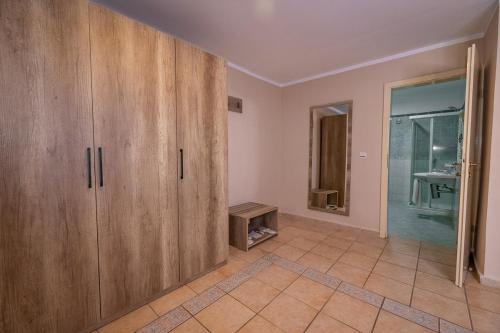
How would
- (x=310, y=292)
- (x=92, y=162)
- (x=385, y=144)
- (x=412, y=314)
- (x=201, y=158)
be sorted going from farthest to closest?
(x=385, y=144) < (x=201, y=158) < (x=310, y=292) < (x=412, y=314) < (x=92, y=162)

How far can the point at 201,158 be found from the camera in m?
1.94

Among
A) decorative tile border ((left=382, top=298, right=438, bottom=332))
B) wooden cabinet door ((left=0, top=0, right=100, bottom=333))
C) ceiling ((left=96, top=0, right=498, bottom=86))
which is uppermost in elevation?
ceiling ((left=96, top=0, right=498, bottom=86))

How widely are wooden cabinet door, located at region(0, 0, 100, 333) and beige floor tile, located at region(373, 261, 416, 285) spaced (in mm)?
2468

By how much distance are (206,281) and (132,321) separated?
63 centimetres

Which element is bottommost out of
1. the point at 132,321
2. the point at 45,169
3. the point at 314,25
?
the point at 132,321

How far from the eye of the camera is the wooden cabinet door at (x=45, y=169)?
1.07 metres

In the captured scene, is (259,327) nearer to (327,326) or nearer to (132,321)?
(327,326)

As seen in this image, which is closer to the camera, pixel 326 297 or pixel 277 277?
pixel 326 297

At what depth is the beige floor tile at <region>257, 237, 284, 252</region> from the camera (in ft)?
8.70

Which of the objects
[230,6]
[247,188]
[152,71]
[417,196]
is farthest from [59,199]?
[417,196]

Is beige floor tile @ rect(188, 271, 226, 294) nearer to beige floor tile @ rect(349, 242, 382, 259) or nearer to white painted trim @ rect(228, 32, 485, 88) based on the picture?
beige floor tile @ rect(349, 242, 382, 259)

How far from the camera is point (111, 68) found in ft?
4.51

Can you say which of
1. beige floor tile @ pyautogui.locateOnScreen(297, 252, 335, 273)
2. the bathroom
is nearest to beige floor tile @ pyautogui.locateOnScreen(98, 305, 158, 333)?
beige floor tile @ pyautogui.locateOnScreen(297, 252, 335, 273)

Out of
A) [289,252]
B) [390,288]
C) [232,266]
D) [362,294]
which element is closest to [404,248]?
[390,288]
